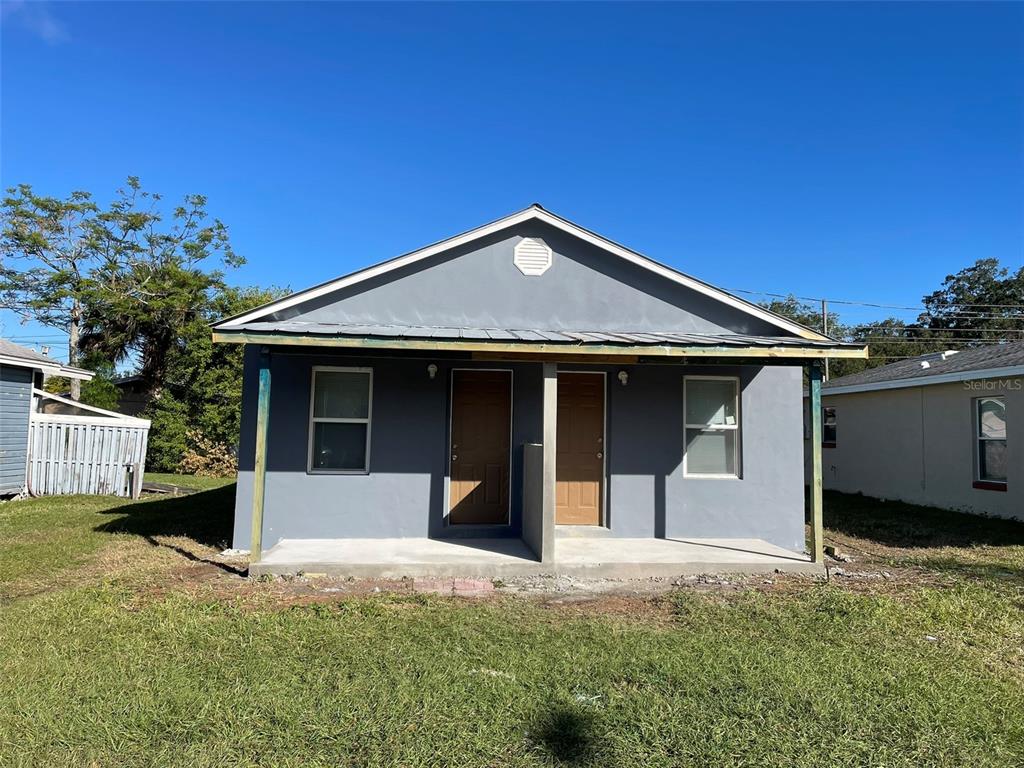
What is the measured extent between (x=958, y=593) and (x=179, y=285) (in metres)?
24.1

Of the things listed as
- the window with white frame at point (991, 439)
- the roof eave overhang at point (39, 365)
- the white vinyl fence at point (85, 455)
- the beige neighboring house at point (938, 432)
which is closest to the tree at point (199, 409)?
the roof eave overhang at point (39, 365)

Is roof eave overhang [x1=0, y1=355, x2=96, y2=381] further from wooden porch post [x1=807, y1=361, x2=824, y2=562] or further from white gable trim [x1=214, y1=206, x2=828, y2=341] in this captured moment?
wooden porch post [x1=807, y1=361, x2=824, y2=562]

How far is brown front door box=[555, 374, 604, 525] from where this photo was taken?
26.9 ft

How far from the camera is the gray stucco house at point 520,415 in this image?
7684 mm

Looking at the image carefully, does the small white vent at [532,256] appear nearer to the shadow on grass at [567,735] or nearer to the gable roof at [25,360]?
the shadow on grass at [567,735]

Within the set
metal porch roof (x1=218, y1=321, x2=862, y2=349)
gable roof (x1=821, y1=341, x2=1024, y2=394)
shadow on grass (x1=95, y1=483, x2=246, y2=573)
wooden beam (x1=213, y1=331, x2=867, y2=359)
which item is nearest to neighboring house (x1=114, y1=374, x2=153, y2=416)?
shadow on grass (x1=95, y1=483, x2=246, y2=573)

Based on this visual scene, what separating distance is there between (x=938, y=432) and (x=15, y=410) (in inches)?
736

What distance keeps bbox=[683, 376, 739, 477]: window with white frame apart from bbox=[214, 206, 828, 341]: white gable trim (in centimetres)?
101

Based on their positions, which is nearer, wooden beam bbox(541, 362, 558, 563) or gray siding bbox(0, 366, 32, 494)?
wooden beam bbox(541, 362, 558, 563)

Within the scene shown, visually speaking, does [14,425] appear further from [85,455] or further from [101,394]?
[101,394]

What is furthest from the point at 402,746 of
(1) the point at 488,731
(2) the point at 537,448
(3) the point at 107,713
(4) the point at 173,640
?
(2) the point at 537,448

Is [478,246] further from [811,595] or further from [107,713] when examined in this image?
[107,713]

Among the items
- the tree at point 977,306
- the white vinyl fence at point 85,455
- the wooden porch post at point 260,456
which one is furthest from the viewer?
the tree at point 977,306

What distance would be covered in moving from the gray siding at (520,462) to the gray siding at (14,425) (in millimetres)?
7951
